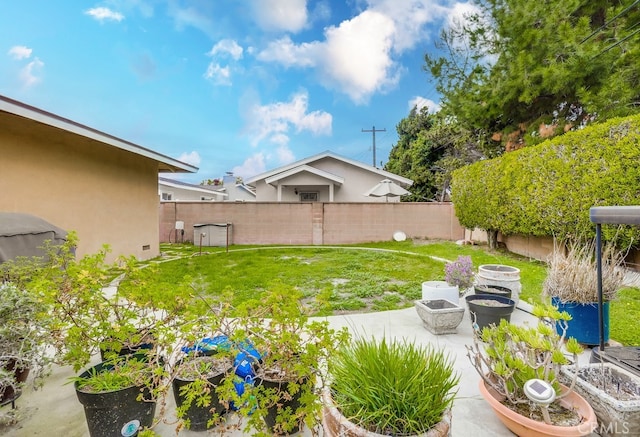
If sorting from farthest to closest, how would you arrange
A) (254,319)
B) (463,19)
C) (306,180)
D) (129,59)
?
(306,180) < (463,19) < (129,59) < (254,319)

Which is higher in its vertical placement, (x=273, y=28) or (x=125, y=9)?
(x=273, y=28)

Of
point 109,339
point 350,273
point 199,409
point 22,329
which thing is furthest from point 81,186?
point 199,409

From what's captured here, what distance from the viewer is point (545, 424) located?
1.85 meters

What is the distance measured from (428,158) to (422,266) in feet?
53.8

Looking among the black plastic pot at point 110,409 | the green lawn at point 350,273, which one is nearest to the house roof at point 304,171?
the green lawn at point 350,273

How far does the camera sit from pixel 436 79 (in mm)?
12023

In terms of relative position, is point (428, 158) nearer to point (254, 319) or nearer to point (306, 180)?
point (306, 180)

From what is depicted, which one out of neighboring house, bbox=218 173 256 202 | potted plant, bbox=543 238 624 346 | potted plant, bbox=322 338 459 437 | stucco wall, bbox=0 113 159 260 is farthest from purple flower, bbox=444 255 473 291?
neighboring house, bbox=218 173 256 202

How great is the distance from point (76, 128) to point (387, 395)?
7470 millimetres

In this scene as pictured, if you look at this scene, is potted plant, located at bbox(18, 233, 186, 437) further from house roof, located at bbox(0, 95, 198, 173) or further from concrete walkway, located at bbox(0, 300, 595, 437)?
house roof, located at bbox(0, 95, 198, 173)

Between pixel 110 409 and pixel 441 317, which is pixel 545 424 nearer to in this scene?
pixel 441 317

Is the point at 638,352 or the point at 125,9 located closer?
the point at 638,352

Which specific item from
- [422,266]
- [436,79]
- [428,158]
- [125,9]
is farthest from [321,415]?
[428,158]

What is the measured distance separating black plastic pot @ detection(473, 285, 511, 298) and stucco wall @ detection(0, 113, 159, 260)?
7.84m
